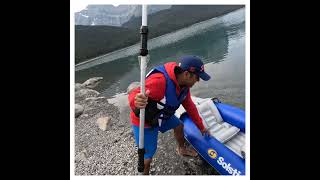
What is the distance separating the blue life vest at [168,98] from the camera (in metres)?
1.59

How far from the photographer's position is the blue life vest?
159cm

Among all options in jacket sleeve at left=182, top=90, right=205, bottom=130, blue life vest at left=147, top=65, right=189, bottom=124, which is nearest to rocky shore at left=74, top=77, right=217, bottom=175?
jacket sleeve at left=182, top=90, right=205, bottom=130

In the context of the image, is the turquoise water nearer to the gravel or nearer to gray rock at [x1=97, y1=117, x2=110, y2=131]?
gray rock at [x1=97, y1=117, x2=110, y2=131]

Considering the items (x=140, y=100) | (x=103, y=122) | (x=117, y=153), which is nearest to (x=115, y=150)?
(x=117, y=153)

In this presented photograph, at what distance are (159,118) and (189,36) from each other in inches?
152

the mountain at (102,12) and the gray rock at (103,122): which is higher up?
the mountain at (102,12)

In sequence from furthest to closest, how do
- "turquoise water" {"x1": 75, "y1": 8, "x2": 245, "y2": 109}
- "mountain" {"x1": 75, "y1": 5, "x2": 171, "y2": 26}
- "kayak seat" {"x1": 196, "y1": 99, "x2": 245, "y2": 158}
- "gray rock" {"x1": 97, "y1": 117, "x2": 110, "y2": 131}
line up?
"turquoise water" {"x1": 75, "y1": 8, "x2": 245, "y2": 109}, "gray rock" {"x1": 97, "y1": 117, "x2": 110, "y2": 131}, "kayak seat" {"x1": 196, "y1": 99, "x2": 245, "y2": 158}, "mountain" {"x1": 75, "y1": 5, "x2": 171, "y2": 26}

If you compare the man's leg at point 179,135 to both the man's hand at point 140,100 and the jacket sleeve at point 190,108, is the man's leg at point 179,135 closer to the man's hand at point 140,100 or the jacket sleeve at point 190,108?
the jacket sleeve at point 190,108

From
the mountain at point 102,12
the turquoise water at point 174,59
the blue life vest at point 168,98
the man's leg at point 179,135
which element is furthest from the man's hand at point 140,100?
the turquoise water at point 174,59

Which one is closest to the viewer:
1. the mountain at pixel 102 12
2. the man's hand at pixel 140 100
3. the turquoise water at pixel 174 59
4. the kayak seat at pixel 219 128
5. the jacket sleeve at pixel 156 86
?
the man's hand at pixel 140 100

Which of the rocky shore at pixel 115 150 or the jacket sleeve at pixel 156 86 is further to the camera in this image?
the rocky shore at pixel 115 150

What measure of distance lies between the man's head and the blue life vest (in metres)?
0.08

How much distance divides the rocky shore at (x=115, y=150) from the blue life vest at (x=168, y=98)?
1.86 ft

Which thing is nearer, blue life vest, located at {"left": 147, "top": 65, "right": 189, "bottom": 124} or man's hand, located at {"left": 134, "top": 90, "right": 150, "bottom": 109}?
man's hand, located at {"left": 134, "top": 90, "right": 150, "bottom": 109}
